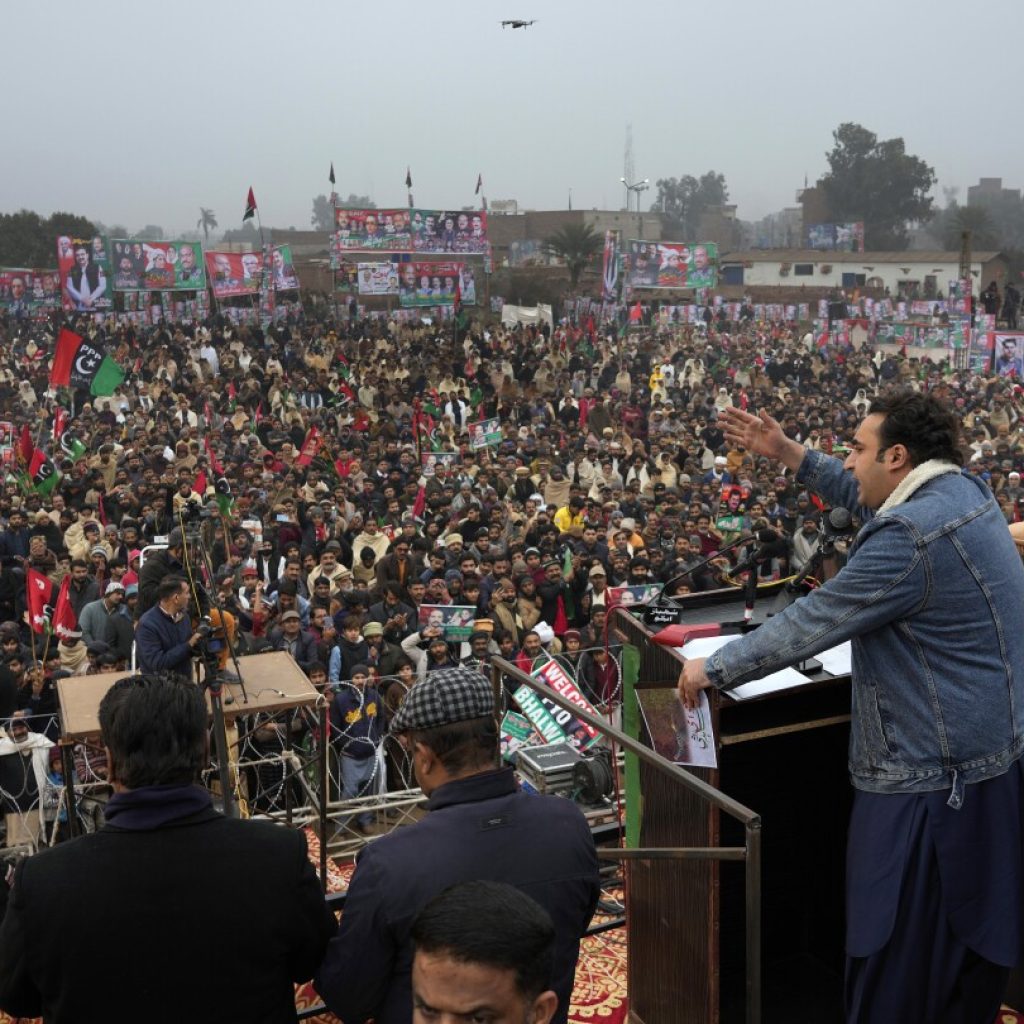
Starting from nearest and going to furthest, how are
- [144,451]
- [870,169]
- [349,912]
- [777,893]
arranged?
[349,912] → [777,893] → [144,451] → [870,169]

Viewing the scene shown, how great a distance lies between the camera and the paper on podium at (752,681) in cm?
264

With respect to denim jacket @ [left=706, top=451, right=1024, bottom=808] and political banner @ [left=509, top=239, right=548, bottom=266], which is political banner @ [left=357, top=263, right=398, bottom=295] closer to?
political banner @ [left=509, top=239, right=548, bottom=266]

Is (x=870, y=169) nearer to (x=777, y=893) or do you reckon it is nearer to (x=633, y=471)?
(x=633, y=471)

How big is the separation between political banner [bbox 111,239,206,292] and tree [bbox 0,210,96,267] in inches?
782

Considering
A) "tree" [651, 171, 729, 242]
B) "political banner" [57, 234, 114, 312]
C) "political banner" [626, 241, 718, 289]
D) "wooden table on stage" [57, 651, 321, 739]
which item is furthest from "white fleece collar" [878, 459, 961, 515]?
"tree" [651, 171, 729, 242]

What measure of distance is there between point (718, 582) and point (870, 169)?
6566 cm

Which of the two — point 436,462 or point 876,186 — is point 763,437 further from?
point 876,186

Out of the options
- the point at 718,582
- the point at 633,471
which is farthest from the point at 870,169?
the point at 718,582

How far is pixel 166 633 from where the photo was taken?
6398 millimetres

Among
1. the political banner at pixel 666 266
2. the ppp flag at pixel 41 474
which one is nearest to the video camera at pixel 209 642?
the ppp flag at pixel 41 474

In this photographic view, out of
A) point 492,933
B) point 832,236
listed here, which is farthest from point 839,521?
point 832,236

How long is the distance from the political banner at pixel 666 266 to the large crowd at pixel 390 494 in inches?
152

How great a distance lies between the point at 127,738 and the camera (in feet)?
6.82

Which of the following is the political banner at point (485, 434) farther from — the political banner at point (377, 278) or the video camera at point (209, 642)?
the political banner at point (377, 278)
